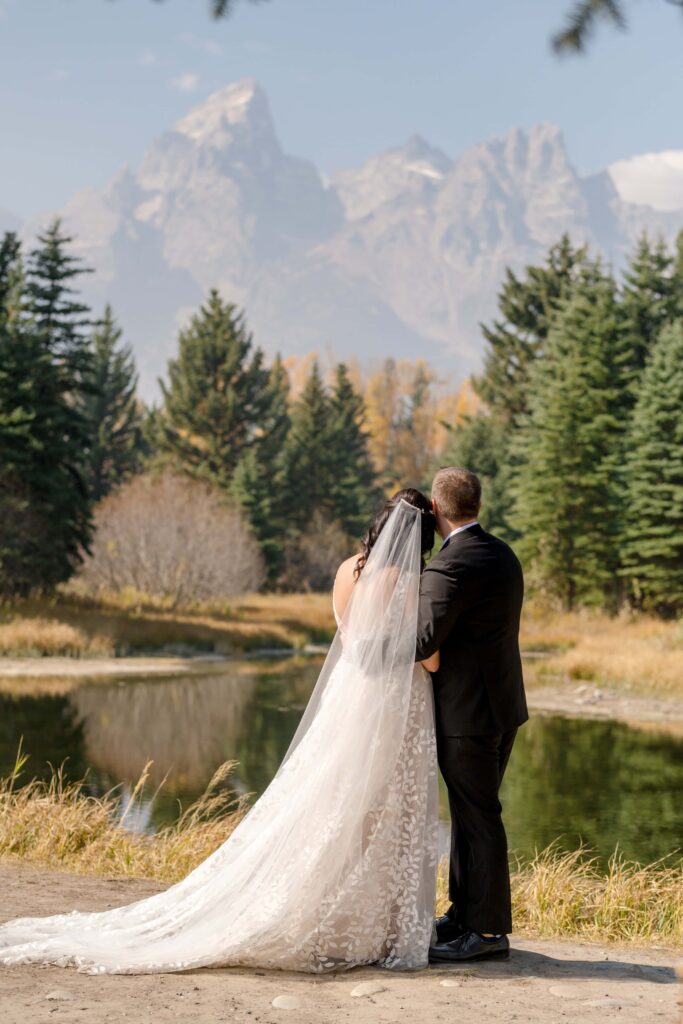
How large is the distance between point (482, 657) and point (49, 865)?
4.18 metres

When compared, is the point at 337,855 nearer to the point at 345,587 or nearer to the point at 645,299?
the point at 345,587

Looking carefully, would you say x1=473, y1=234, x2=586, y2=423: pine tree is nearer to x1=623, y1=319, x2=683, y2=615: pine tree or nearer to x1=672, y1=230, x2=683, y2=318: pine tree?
x1=672, y1=230, x2=683, y2=318: pine tree

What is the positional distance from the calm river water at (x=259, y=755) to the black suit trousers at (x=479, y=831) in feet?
21.9

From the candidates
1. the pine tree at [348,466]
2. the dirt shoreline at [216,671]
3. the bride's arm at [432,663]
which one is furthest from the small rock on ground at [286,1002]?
the pine tree at [348,466]

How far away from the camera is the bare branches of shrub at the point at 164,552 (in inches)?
1560

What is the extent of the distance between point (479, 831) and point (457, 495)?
1411 mm

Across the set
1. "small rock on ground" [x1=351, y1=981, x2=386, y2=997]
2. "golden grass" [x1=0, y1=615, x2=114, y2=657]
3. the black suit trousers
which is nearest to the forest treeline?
"golden grass" [x1=0, y1=615, x2=114, y2=657]

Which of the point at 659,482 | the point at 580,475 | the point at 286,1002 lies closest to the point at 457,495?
the point at 286,1002

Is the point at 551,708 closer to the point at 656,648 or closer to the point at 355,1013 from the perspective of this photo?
the point at 656,648

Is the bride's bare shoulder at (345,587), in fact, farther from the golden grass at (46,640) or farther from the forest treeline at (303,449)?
the forest treeline at (303,449)

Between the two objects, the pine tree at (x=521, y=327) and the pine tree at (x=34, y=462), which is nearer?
the pine tree at (x=34, y=462)

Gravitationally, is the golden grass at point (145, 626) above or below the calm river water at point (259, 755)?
above

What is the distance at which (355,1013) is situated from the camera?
14.3 feet

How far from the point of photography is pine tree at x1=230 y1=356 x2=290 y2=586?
1977 inches
